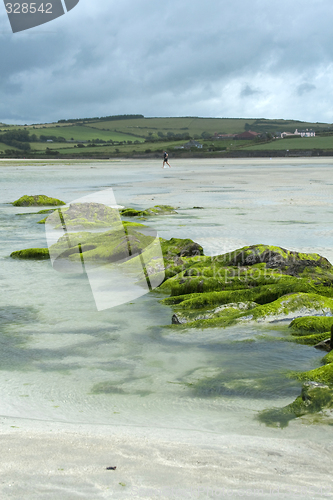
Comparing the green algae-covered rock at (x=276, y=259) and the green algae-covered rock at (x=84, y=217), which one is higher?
the green algae-covered rock at (x=84, y=217)

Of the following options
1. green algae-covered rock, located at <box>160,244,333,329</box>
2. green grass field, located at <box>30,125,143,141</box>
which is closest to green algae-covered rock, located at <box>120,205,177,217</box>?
green algae-covered rock, located at <box>160,244,333,329</box>

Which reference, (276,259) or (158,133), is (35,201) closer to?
(276,259)

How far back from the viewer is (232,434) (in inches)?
145

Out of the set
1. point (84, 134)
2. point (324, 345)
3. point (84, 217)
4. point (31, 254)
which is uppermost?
point (84, 134)

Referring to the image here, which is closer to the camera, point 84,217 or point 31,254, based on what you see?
point 31,254

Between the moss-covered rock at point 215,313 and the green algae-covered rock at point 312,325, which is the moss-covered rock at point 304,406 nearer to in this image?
the green algae-covered rock at point 312,325

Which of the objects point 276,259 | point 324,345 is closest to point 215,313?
point 324,345

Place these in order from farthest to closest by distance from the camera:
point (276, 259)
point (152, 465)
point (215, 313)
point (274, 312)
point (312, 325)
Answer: point (276, 259) → point (215, 313) → point (274, 312) → point (312, 325) → point (152, 465)

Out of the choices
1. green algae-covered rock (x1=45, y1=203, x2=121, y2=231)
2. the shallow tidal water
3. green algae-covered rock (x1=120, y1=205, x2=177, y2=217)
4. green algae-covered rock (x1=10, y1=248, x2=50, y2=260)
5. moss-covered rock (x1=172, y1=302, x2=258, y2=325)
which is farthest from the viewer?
green algae-covered rock (x1=120, y1=205, x2=177, y2=217)

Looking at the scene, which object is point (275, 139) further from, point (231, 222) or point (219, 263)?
point (219, 263)

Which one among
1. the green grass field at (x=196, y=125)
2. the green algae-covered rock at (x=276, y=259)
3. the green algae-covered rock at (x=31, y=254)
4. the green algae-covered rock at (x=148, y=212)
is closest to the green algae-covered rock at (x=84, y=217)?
the green algae-covered rock at (x=148, y=212)

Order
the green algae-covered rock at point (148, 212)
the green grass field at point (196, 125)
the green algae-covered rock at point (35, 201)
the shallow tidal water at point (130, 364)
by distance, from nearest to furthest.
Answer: the shallow tidal water at point (130, 364)
the green algae-covered rock at point (148, 212)
the green algae-covered rock at point (35, 201)
the green grass field at point (196, 125)

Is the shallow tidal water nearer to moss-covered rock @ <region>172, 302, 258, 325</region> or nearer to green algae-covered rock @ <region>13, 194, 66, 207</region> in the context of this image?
moss-covered rock @ <region>172, 302, 258, 325</region>

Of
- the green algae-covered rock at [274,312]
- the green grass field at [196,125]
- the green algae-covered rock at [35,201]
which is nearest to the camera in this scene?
the green algae-covered rock at [274,312]
